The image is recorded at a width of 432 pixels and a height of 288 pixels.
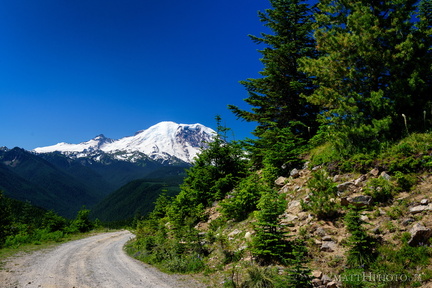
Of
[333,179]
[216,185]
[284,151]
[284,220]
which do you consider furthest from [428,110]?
[216,185]

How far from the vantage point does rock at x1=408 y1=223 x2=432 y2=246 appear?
23.0 feet

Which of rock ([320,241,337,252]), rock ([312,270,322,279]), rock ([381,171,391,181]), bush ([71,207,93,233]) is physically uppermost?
rock ([381,171,391,181])

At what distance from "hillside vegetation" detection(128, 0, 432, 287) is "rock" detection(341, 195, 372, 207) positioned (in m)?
0.04

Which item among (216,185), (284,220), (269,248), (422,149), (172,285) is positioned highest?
(422,149)

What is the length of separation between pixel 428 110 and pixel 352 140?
11.5 ft

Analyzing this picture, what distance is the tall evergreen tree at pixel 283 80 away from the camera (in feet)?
64.5

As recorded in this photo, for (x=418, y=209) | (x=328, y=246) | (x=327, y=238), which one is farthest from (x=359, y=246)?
(x=418, y=209)

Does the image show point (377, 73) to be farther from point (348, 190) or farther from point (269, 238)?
point (269, 238)

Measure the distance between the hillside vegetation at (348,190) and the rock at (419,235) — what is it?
0.03 metres

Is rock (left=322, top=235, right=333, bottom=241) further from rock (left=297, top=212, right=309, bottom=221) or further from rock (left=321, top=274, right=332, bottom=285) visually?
rock (left=321, top=274, right=332, bottom=285)

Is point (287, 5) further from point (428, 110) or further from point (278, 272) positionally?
point (278, 272)

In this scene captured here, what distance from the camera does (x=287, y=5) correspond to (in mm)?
21156

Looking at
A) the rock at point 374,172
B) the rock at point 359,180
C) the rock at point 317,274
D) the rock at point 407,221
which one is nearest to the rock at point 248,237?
the rock at point 317,274

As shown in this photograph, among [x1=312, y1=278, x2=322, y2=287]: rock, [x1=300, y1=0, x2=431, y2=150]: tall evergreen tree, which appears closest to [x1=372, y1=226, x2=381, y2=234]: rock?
[x1=312, y1=278, x2=322, y2=287]: rock
